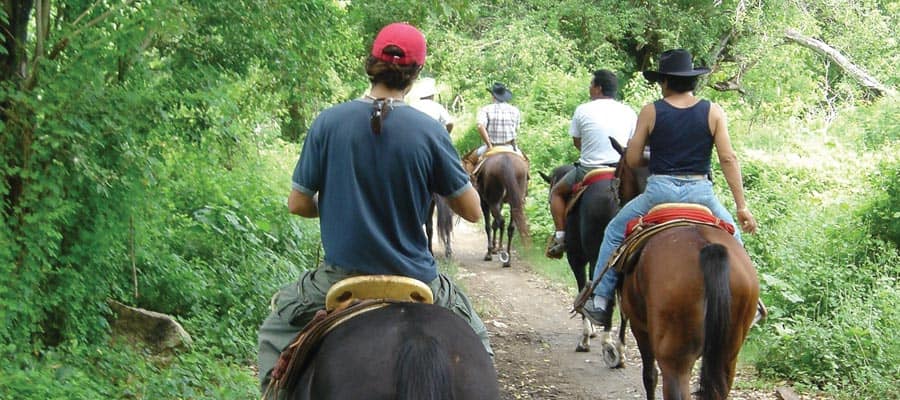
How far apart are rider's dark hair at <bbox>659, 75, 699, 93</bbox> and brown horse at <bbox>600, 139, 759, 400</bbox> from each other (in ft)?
3.47

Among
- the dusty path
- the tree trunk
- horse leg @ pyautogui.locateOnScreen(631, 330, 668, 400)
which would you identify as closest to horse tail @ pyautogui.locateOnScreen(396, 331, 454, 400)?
horse leg @ pyautogui.locateOnScreen(631, 330, 668, 400)

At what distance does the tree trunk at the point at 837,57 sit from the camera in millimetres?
20702

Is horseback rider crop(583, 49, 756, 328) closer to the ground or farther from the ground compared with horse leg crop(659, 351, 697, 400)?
farther from the ground

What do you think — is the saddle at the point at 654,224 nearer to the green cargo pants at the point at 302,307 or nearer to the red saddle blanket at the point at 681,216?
the red saddle blanket at the point at 681,216

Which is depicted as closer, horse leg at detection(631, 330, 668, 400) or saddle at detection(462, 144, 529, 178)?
horse leg at detection(631, 330, 668, 400)

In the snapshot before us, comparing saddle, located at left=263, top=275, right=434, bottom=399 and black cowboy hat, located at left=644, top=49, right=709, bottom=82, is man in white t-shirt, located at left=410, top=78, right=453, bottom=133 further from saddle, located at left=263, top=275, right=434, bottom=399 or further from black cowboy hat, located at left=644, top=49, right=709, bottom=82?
saddle, located at left=263, top=275, right=434, bottom=399

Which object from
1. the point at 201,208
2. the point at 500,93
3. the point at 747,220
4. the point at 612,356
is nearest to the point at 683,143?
the point at 747,220

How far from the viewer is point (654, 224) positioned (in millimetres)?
5824

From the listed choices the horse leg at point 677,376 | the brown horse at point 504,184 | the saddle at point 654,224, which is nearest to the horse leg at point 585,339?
the saddle at point 654,224

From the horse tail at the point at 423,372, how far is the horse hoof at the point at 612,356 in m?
5.55

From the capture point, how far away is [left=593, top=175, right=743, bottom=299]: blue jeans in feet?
19.5

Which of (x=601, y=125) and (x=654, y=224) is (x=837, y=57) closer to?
(x=601, y=125)

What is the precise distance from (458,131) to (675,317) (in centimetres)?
1988

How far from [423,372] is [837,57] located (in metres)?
21.3
